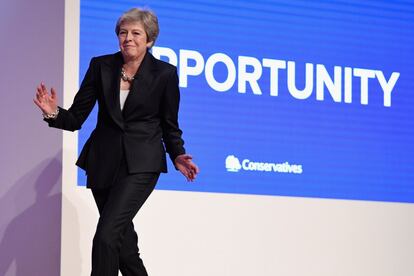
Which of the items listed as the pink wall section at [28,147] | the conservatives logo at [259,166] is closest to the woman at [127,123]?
the pink wall section at [28,147]

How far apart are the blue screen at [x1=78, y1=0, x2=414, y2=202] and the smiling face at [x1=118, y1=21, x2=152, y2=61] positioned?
0.95 metres

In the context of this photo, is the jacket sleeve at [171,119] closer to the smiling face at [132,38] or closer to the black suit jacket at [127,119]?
the black suit jacket at [127,119]

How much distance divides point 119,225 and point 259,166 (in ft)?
4.91

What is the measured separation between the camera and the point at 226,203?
4.59 metres

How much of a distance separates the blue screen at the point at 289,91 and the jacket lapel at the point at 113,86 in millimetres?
882

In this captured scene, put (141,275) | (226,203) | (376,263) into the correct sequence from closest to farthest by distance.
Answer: (141,275) → (226,203) → (376,263)

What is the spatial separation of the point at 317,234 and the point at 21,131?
5.36ft

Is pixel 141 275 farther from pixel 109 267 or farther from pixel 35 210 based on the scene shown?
pixel 35 210

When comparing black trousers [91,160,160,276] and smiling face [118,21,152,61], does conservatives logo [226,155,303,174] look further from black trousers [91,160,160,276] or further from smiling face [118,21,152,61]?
smiling face [118,21,152,61]

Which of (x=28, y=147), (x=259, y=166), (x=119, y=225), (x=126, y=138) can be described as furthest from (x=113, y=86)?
(x=259, y=166)

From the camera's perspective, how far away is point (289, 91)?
479 cm

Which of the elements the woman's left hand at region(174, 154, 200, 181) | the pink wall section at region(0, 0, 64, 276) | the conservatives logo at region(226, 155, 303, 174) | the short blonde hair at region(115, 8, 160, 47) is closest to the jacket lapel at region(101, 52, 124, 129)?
the short blonde hair at region(115, 8, 160, 47)

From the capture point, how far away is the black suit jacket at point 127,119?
3393 mm

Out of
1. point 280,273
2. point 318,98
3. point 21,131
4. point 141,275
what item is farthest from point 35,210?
point 318,98
